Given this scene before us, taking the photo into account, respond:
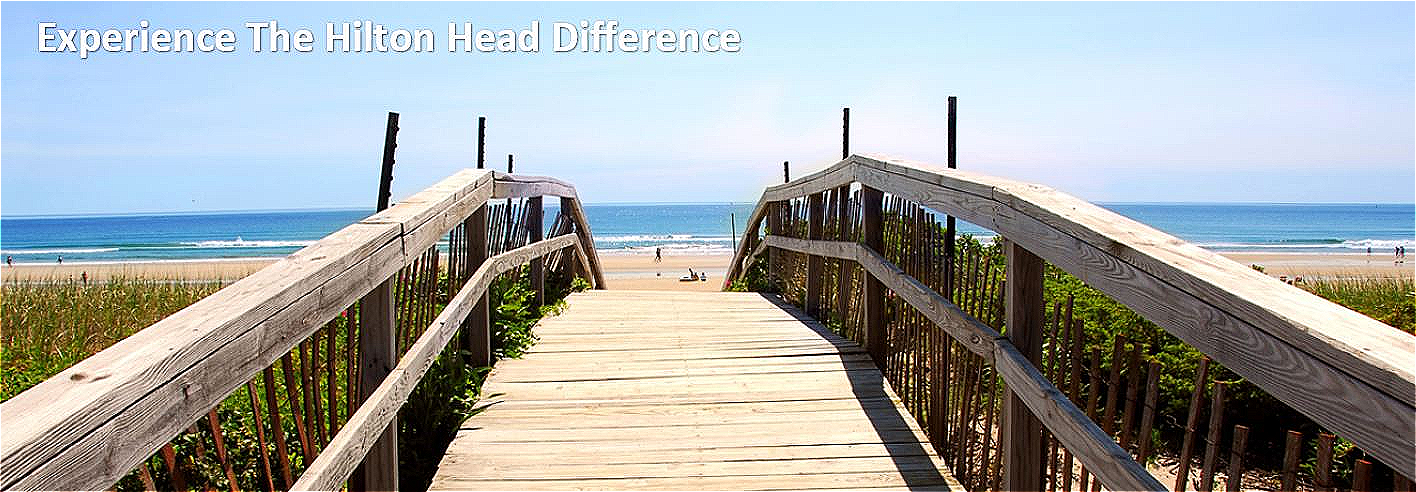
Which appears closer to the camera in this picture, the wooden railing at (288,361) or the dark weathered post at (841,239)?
the wooden railing at (288,361)

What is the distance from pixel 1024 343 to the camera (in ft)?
10.2

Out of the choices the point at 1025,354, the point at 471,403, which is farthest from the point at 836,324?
the point at 1025,354

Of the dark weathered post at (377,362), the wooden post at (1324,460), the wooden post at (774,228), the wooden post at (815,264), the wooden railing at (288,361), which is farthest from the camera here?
the wooden post at (774,228)

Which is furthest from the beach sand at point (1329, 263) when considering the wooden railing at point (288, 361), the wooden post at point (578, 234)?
the wooden railing at point (288, 361)

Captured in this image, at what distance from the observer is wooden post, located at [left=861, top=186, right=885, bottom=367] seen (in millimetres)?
5324

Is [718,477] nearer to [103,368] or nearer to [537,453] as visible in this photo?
[537,453]

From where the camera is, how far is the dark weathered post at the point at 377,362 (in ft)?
9.87

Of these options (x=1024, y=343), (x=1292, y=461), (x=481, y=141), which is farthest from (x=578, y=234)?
(x=1292, y=461)

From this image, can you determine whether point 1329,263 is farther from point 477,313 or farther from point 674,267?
point 477,313

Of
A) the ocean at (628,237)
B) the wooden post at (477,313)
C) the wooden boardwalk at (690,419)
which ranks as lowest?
the ocean at (628,237)

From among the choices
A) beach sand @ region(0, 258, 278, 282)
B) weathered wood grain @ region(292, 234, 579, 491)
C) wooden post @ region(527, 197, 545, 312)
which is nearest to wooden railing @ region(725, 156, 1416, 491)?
weathered wood grain @ region(292, 234, 579, 491)

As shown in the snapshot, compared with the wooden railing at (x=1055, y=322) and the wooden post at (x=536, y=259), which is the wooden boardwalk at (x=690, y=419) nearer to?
the wooden railing at (x=1055, y=322)

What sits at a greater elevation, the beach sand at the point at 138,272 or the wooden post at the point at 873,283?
the wooden post at the point at 873,283

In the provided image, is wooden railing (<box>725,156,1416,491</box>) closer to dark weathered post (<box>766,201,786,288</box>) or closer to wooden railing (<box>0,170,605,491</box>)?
wooden railing (<box>0,170,605,491</box>)
